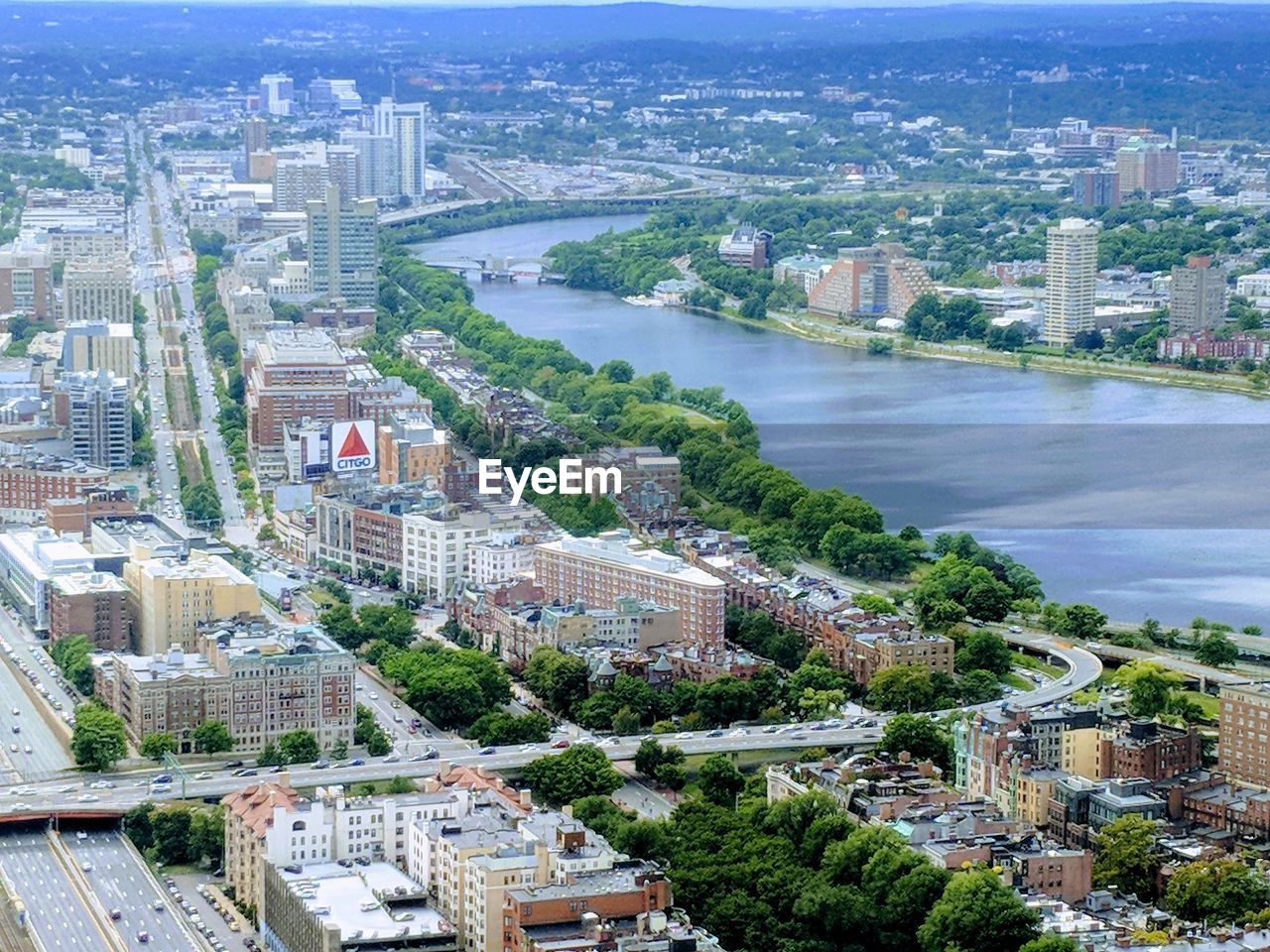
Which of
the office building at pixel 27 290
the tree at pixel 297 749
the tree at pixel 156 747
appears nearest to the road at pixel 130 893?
the tree at pixel 156 747

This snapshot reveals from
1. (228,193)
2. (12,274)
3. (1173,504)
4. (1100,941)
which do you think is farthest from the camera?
(228,193)

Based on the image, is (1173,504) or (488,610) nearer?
(488,610)

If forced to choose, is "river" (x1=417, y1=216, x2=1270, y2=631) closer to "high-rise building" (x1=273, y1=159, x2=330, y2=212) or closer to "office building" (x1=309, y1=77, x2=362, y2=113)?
"high-rise building" (x1=273, y1=159, x2=330, y2=212)

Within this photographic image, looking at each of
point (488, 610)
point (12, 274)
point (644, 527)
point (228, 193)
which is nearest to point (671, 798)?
point (488, 610)

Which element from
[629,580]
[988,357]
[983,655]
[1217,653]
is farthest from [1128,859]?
[988,357]

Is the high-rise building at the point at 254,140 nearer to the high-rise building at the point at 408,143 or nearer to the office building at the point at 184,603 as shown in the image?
the high-rise building at the point at 408,143

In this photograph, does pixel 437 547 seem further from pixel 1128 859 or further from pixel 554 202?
pixel 554 202

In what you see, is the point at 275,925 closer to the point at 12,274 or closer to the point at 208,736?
the point at 208,736
